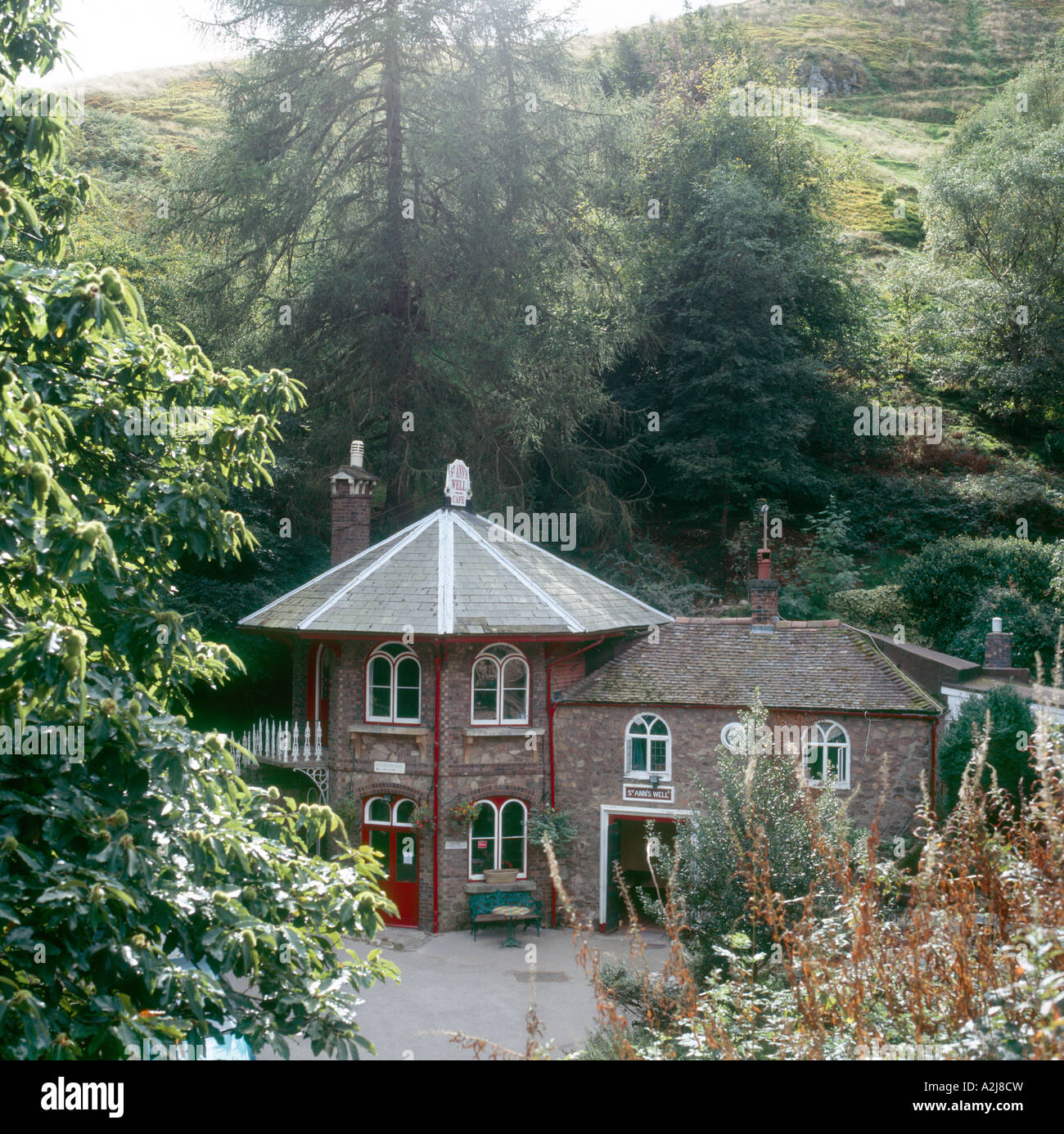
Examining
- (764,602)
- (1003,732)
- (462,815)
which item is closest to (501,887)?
(462,815)

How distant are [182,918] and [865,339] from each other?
110 ft

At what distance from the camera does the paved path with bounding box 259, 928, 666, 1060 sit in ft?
43.9

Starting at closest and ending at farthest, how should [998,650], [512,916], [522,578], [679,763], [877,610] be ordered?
[512,916], [679,763], [998,650], [522,578], [877,610]

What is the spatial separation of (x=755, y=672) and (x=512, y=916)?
688 centimetres

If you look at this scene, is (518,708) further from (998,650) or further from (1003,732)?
(998,650)

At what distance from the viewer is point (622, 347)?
28.8m

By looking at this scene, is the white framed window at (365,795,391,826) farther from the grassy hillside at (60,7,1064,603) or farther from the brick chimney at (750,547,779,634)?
the grassy hillside at (60,7,1064,603)

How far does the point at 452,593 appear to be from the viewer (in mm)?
19000

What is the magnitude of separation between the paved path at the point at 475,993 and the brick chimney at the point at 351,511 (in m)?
8.65

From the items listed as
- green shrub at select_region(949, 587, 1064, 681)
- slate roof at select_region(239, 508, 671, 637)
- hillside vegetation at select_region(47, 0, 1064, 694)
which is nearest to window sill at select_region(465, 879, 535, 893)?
slate roof at select_region(239, 508, 671, 637)

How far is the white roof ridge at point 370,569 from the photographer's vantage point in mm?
19031

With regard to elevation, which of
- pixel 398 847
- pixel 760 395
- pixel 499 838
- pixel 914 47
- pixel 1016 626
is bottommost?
pixel 398 847

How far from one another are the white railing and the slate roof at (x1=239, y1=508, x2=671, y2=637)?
234 cm

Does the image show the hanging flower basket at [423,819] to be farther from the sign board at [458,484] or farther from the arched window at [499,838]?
the sign board at [458,484]
